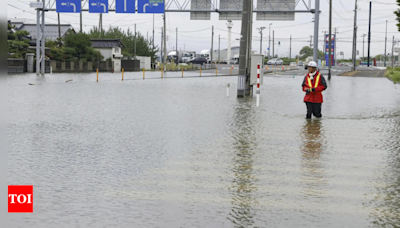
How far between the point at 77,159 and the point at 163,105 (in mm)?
10583

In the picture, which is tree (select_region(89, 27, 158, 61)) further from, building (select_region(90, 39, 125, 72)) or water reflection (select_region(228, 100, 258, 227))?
water reflection (select_region(228, 100, 258, 227))

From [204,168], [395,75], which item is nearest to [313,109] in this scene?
[204,168]

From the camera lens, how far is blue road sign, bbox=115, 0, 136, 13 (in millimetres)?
47094

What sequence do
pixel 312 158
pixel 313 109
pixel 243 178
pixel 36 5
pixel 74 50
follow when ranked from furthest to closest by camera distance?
pixel 74 50
pixel 36 5
pixel 313 109
pixel 312 158
pixel 243 178

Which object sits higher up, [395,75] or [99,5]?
[99,5]

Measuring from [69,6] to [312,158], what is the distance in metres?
40.2

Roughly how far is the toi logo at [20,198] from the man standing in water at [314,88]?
9.84 meters

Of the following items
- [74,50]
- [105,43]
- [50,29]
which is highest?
[50,29]

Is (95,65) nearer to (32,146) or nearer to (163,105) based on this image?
(163,105)

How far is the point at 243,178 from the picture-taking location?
8055 millimetres

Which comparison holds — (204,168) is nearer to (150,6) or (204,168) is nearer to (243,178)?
(243,178)

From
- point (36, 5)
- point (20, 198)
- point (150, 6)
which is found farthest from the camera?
point (150, 6)

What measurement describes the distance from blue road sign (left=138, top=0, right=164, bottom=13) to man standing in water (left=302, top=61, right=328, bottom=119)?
32640 millimetres

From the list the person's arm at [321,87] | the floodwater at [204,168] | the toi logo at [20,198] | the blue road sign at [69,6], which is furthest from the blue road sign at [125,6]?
the toi logo at [20,198]
